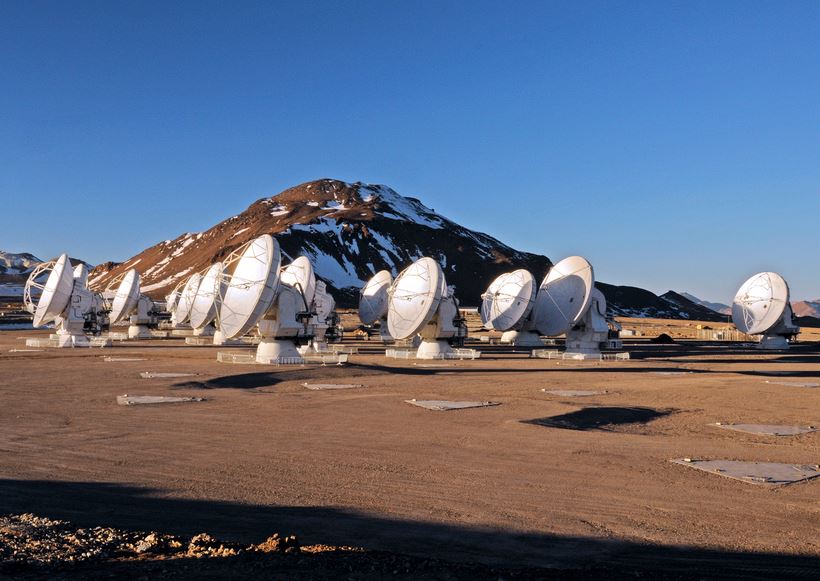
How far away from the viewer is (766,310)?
232 ft

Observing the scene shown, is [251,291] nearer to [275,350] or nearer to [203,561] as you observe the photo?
[275,350]

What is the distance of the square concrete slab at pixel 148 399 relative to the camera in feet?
84.3

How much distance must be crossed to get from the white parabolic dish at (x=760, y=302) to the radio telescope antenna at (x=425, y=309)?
35506mm

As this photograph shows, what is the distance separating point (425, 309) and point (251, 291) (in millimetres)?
11477

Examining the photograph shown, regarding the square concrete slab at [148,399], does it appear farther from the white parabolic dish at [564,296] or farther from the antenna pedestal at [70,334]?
the antenna pedestal at [70,334]

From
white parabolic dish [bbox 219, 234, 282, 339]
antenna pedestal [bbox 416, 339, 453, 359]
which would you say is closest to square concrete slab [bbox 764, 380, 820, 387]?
antenna pedestal [bbox 416, 339, 453, 359]

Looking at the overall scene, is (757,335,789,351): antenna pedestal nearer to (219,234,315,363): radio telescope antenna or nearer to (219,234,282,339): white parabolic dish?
(219,234,315,363): radio telescope antenna

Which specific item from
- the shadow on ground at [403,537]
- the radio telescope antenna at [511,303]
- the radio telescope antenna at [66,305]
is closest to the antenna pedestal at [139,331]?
the radio telescope antenna at [66,305]

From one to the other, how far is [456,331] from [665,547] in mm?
40002

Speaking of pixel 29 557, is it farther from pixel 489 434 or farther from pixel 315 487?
pixel 489 434

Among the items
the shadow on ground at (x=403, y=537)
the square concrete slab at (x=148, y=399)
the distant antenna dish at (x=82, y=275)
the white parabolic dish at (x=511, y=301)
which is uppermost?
the distant antenna dish at (x=82, y=275)

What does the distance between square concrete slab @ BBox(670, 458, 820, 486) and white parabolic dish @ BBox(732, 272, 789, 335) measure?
193 ft

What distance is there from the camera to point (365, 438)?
19359mm

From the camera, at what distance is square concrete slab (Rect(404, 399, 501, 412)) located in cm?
2530
